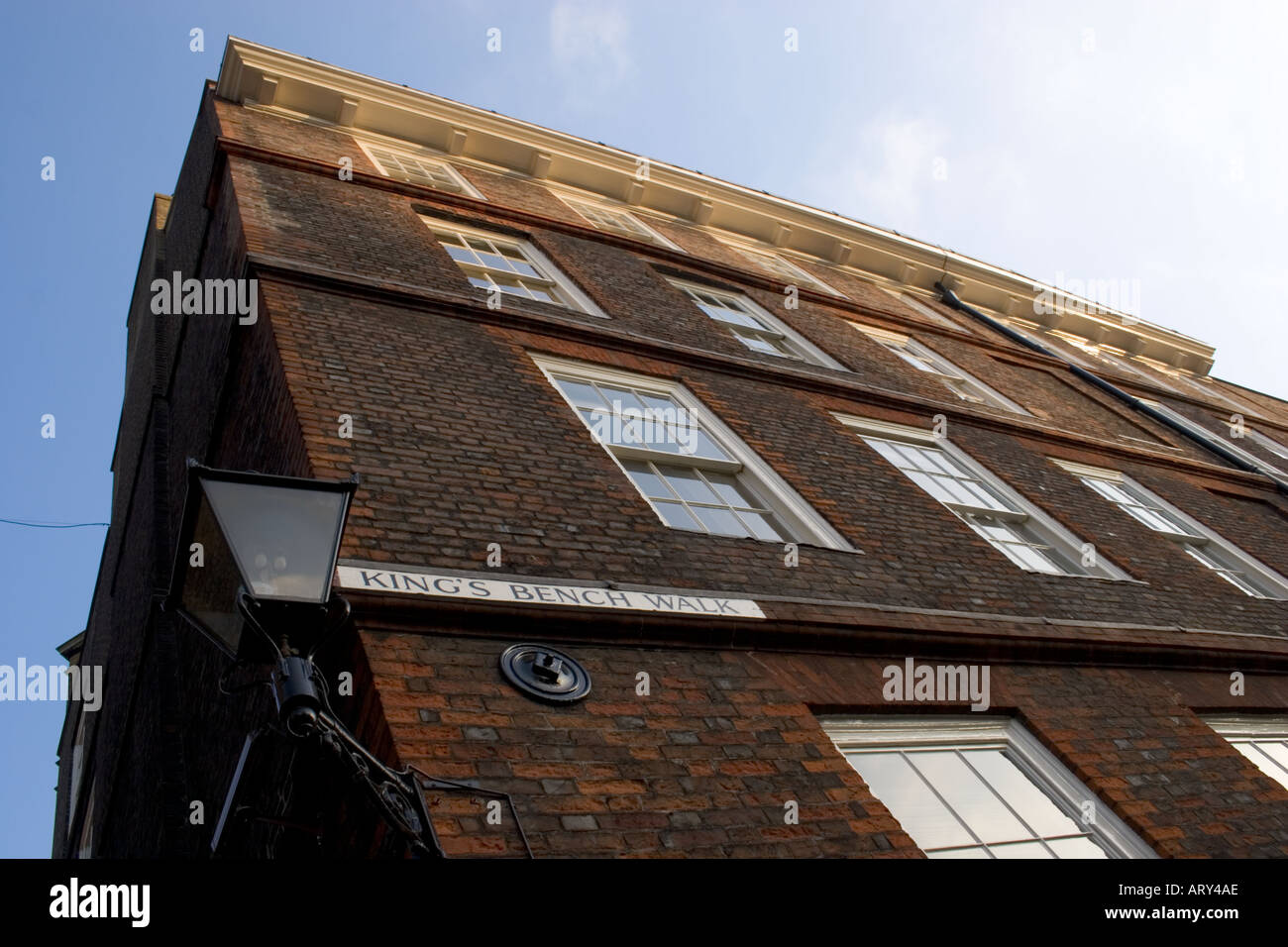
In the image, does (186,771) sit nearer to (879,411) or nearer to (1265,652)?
(879,411)

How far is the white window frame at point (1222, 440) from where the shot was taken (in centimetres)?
1380

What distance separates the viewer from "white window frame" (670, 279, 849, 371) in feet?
37.9

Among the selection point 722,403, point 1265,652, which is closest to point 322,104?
point 722,403

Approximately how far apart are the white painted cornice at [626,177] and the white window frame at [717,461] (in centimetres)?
675

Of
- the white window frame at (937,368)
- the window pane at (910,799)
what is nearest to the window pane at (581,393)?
the window pane at (910,799)

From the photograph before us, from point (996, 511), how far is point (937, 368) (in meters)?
5.22

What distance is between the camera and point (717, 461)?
7758 millimetres

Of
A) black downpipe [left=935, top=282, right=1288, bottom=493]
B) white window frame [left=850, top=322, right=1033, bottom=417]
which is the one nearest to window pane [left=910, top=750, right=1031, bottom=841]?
white window frame [left=850, top=322, right=1033, bottom=417]

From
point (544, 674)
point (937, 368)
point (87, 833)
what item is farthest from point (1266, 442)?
point (87, 833)

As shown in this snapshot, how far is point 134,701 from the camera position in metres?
9.55

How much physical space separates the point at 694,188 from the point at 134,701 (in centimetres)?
1044

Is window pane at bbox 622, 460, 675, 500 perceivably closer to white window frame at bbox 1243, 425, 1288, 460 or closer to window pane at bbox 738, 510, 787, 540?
window pane at bbox 738, 510, 787, 540

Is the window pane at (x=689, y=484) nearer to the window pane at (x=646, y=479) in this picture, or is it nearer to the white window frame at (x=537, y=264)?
the window pane at (x=646, y=479)
